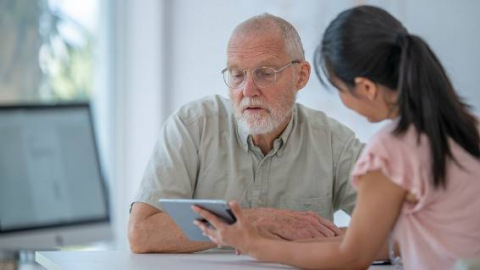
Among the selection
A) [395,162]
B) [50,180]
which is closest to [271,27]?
[395,162]

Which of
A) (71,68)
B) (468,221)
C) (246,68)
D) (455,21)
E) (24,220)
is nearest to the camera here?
(468,221)

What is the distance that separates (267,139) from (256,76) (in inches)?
9.0

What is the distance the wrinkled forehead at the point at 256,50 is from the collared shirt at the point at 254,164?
0.24 m

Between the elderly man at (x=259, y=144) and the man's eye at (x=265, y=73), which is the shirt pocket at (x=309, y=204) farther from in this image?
the man's eye at (x=265, y=73)

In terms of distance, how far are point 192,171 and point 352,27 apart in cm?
103

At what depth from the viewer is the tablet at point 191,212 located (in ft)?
6.70

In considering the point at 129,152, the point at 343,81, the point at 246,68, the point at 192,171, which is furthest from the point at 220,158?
the point at 129,152

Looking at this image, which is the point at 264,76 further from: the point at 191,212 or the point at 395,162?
the point at 395,162

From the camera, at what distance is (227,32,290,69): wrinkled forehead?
2664 mm

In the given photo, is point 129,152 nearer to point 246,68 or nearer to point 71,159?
point 71,159

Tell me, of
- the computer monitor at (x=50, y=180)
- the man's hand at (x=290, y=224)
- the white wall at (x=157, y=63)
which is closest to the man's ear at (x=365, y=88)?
the man's hand at (x=290, y=224)

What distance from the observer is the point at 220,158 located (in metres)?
2.76

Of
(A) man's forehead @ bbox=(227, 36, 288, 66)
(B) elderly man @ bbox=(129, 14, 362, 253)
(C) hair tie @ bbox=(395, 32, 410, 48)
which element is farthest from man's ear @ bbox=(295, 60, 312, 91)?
(C) hair tie @ bbox=(395, 32, 410, 48)

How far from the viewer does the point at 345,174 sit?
279 centimetres
